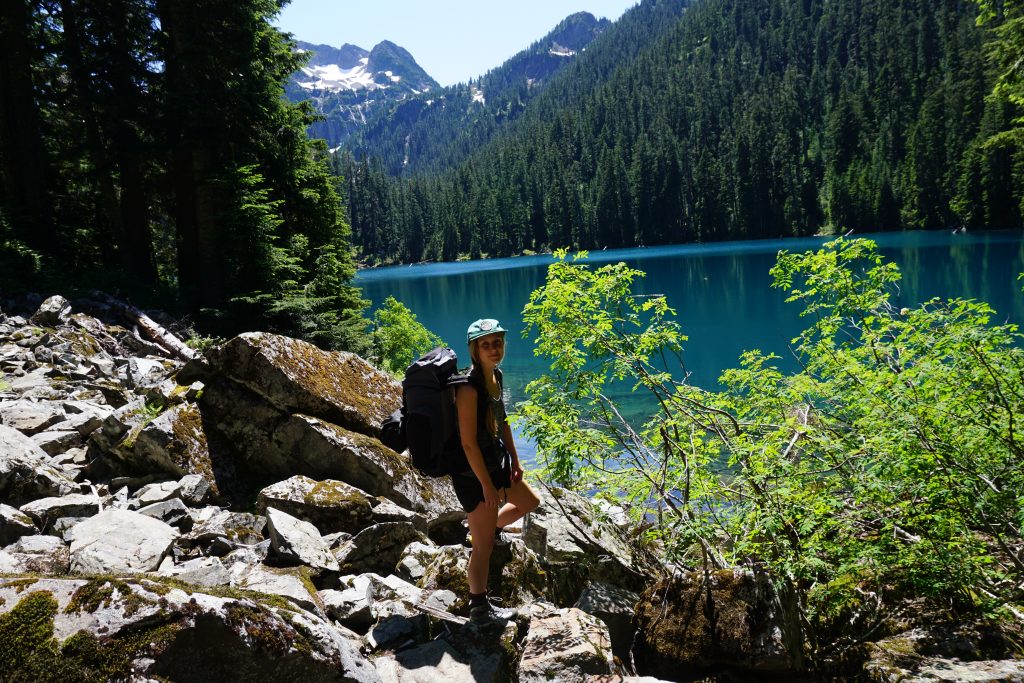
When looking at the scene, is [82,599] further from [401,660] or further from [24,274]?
[24,274]

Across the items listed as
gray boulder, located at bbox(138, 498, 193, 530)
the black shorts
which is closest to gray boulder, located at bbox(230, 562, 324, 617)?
the black shorts

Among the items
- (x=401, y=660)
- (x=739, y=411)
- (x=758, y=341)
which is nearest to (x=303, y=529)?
(x=401, y=660)

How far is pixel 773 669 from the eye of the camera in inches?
144

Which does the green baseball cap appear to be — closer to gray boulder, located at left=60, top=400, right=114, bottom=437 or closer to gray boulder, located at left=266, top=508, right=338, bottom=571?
gray boulder, located at left=266, top=508, right=338, bottom=571

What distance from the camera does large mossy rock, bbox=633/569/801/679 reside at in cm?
368

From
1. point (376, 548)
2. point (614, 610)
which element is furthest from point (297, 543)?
point (614, 610)

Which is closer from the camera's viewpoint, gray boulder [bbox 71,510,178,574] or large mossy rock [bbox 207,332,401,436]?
gray boulder [bbox 71,510,178,574]

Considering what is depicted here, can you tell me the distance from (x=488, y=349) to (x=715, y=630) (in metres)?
2.23

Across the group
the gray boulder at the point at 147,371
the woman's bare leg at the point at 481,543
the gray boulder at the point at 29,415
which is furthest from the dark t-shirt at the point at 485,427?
the gray boulder at the point at 147,371

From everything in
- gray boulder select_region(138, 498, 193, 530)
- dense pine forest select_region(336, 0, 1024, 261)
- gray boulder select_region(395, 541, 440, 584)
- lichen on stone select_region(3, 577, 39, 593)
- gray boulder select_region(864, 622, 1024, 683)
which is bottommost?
gray boulder select_region(864, 622, 1024, 683)

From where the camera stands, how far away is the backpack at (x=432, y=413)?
3631 mm

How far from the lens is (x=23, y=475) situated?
4.66 meters

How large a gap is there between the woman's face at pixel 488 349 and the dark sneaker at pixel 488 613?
150 centimetres

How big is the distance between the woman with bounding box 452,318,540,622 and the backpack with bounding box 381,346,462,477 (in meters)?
0.12
